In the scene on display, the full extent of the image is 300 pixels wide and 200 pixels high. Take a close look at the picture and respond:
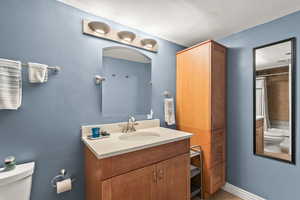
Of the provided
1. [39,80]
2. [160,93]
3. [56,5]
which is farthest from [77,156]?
[56,5]

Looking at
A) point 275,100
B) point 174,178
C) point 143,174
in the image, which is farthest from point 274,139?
point 143,174

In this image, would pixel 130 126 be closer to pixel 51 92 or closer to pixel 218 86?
pixel 51 92

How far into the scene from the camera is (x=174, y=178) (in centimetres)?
137

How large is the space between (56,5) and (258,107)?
2495mm

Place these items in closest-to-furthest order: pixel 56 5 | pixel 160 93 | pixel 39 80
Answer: pixel 39 80 < pixel 56 5 < pixel 160 93

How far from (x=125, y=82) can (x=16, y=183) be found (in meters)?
1.26

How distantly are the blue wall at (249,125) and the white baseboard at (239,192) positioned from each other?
48 mm

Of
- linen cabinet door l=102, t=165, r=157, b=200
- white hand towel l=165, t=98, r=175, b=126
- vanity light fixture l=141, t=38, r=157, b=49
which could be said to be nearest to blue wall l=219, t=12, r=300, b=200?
white hand towel l=165, t=98, r=175, b=126

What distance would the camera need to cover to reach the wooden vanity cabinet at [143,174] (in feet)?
3.26

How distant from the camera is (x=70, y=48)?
4.33 feet

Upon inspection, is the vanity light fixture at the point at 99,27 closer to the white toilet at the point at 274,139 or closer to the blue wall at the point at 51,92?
the blue wall at the point at 51,92

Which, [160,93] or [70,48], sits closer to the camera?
[70,48]

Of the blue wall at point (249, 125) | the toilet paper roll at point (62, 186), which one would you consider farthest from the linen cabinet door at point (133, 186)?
the blue wall at point (249, 125)

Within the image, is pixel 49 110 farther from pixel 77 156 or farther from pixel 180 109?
pixel 180 109
